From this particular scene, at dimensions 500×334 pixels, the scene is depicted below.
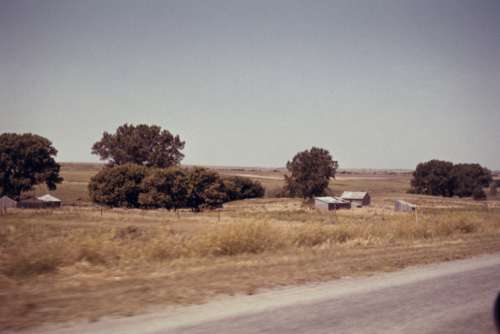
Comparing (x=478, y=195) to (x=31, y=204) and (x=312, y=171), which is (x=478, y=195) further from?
(x=31, y=204)

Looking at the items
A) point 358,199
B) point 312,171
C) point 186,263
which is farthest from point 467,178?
point 186,263

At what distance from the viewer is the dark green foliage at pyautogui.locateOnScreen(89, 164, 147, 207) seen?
70.3 m

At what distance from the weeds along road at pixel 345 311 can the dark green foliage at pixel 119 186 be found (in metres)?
64.7

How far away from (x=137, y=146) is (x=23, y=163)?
65.0 feet

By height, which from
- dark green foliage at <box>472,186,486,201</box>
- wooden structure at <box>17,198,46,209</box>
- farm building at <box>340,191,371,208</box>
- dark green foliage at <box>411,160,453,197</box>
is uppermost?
dark green foliage at <box>411,160,453,197</box>

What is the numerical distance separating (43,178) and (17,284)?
71209 mm

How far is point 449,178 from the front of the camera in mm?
120562

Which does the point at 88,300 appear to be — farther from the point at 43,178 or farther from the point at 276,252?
the point at 43,178

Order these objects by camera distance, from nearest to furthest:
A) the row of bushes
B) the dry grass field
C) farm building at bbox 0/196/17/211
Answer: the dry grass field, farm building at bbox 0/196/17/211, the row of bushes

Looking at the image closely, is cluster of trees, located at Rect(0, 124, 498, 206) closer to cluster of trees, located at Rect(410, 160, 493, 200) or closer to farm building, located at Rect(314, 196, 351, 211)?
farm building, located at Rect(314, 196, 351, 211)

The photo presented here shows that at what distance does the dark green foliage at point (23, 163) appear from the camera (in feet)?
238

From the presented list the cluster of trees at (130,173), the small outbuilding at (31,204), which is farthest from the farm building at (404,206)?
the small outbuilding at (31,204)

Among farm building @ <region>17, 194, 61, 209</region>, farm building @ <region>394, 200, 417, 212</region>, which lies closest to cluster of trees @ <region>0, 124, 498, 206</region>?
farm building @ <region>17, 194, 61, 209</region>

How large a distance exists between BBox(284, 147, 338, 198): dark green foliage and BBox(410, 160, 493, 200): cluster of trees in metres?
35.7
